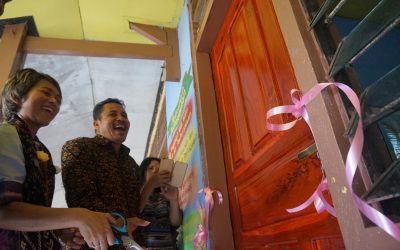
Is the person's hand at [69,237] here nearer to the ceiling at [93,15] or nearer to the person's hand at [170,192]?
the person's hand at [170,192]

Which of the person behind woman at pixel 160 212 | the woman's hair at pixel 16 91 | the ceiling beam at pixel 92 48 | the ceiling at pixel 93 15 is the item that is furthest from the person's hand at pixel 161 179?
the ceiling at pixel 93 15

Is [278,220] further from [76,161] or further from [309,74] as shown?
[76,161]

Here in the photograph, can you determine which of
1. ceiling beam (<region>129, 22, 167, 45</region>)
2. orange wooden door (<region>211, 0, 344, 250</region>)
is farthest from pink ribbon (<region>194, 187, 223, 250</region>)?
ceiling beam (<region>129, 22, 167, 45</region>)

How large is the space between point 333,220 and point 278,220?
0.21 m

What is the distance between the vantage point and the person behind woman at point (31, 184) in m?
0.57

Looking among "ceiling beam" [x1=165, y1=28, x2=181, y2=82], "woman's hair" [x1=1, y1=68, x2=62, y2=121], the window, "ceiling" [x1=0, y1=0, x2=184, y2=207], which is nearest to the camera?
the window

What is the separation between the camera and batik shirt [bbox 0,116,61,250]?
0.59 metres

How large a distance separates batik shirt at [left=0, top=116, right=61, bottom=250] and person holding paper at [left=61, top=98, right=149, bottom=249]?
11 cm

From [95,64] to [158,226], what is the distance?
5.86ft

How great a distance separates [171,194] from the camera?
1.38 m

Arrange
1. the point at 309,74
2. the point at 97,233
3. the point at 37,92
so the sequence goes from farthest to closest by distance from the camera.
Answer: the point at 37,92 < the point at 97,233 < the point at 309,74

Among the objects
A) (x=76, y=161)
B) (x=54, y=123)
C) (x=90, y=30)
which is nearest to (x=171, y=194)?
(x=76, y=161)

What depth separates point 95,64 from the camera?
8.33 feet

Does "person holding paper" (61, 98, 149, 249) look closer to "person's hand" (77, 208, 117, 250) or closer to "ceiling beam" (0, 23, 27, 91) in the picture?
"person's hand" (77, 208, 117, 250)
